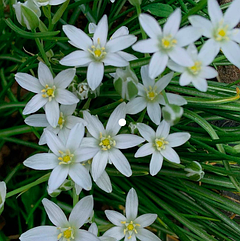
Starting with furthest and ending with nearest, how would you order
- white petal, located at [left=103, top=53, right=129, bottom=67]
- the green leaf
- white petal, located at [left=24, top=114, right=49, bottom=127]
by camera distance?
the green leaf < white petal, located at [left=24, top=114, right=49, bottom=127] < white petal, located at [left=103, top=53, right=129, bottom=67]

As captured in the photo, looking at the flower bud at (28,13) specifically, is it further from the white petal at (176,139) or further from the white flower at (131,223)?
the white flower at (131,223)

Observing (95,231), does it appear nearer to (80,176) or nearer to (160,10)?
(80,176)

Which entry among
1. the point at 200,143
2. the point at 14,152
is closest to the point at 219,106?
the point at 200,143

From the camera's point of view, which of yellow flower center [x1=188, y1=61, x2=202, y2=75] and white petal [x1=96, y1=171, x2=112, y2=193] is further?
white petal [x1=96, y1=171, x2=112, y2=193]

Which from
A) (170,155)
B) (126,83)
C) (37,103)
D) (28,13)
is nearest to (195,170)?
(170,155)

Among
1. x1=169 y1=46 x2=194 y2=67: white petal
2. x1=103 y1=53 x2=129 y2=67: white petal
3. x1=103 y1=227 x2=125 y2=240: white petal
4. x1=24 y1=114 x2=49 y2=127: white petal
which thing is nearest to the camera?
x1=169 y1=46 x2=194 y2=67: white petal

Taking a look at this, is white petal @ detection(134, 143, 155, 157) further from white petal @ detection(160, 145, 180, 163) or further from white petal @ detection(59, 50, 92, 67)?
white petal @ detection(59, 50, 92, 67)

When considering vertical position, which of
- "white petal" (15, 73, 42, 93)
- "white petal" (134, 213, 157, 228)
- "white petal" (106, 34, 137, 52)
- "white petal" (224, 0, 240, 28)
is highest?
"white petal" (224, 0, 240, 28)

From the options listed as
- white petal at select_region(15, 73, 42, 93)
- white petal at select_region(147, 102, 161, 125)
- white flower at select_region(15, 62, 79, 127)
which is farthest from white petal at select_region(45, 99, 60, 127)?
white petal at select_region(147, 102, 161, 125)
